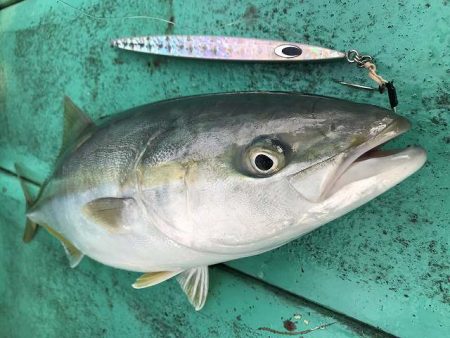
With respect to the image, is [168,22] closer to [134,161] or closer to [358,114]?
[134,161]

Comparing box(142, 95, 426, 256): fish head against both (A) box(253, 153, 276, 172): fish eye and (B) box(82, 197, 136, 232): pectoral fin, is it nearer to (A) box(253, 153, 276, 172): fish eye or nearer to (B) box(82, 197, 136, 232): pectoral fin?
(A) box(253, 153, 276, 172): fish eye

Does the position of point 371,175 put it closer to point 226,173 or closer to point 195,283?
point 226,173

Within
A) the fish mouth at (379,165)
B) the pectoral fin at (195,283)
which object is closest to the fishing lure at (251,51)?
the fish mouth at (379,165)

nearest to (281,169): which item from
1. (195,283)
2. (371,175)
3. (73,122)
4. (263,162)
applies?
(263,162)

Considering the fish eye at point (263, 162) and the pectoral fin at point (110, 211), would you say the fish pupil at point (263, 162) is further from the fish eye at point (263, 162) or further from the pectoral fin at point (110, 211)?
the pectoral fin at point (110, 211)

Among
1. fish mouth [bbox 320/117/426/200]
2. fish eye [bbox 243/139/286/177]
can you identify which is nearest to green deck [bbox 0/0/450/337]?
fish mouth [bbox 320/117/426/200]
